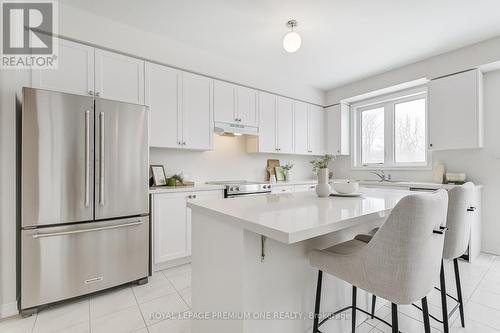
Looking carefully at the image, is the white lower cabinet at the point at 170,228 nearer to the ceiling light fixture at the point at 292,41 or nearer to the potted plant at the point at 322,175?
the potted plant at the point at 322,175

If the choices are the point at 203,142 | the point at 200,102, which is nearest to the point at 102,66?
the point at 200,102

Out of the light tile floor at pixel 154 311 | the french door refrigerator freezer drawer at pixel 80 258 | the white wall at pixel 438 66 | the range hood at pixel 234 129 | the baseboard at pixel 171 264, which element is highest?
the white wall at pixel 438 66

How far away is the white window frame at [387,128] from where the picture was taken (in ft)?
12.3

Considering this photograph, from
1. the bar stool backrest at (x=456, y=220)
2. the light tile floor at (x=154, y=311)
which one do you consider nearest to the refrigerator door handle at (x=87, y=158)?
the light tile floor at (x=154, y=311)

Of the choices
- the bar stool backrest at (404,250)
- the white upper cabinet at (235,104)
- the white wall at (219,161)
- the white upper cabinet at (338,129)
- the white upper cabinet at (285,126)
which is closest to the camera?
the bar stool backrest at (404,250)

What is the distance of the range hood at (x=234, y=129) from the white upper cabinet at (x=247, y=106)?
0.23 feet

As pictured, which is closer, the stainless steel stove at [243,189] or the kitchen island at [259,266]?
the kitchen island at [259,266]

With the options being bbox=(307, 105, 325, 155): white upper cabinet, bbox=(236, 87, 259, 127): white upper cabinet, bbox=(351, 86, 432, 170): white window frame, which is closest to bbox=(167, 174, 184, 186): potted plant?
bbox=(236, 87, 259, 127): white upper cabinet

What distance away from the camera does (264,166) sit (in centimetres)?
432

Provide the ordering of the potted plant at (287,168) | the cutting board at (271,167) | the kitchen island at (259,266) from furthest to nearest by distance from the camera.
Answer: the potted plant at (287,168), the cutting board at (271,167), the kitchen island at (259,266)

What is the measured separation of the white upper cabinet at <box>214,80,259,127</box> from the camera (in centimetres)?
335

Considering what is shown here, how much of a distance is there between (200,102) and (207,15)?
1037 millimetres

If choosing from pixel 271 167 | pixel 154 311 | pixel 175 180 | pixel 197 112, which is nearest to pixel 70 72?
pixel 197 112

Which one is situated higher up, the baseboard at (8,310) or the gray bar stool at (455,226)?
the gray bar stool at (455,226)
